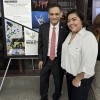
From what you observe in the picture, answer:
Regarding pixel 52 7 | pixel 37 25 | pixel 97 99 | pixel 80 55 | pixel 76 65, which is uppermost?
pixel 52 7

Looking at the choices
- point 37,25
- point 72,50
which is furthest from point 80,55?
point 37,25

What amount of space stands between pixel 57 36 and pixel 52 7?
43cm

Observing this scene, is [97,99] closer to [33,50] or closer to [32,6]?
[33,50]

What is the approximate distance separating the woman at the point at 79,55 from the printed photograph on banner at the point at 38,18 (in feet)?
2.91

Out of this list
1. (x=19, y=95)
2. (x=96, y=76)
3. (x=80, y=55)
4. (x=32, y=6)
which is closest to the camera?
(x=80, y=55)

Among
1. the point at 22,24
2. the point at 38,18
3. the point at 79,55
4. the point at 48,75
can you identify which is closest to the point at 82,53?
the point at 79,55

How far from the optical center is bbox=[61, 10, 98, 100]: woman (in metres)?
1.69

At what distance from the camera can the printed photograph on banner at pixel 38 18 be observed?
2701mm

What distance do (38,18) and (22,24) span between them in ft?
0.93

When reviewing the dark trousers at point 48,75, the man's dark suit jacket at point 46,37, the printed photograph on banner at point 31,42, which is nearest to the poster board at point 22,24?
the printed photograph on banner at point 31,42

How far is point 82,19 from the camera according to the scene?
1.86m

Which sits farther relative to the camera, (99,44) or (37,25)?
(37,25)

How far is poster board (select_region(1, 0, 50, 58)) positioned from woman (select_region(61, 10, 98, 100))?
0.94 metres

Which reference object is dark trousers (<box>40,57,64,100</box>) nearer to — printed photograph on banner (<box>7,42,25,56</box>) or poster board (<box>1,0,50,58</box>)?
poster board (<box>1,0,50,58</box>)
